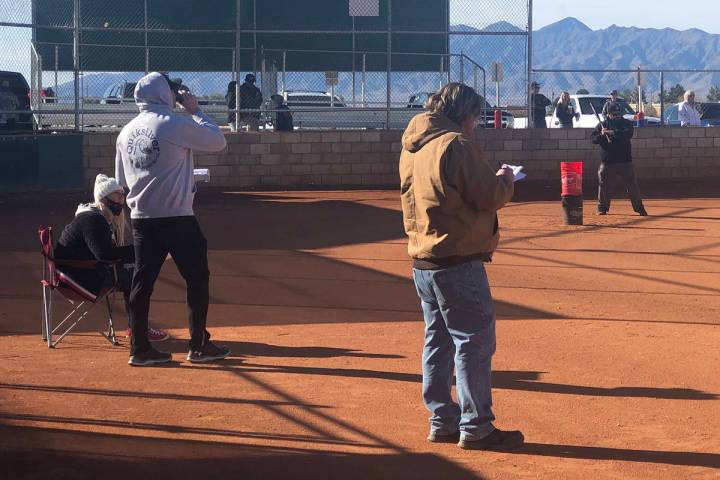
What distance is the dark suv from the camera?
19.8m

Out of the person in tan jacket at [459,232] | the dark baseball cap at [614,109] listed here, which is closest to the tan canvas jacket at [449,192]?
the person in tan jacket at [459,232]

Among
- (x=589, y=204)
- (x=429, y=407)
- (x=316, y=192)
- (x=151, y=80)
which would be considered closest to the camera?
(x=429, y=407)

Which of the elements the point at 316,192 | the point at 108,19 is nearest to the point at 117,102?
the point at 108,19

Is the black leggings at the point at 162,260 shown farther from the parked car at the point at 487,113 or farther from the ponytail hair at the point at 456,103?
the parked car at the point at 487,113

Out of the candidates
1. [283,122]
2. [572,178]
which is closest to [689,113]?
[283,122]

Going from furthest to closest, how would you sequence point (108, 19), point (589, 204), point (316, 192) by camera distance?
point (108, 19) → point (316, 192) → point (589, 204)

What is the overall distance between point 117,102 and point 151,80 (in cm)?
1929

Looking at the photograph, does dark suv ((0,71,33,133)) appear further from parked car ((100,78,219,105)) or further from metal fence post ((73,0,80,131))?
parked car ((100,78,219,105))

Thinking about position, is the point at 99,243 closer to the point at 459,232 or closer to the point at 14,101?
the point at 459,232

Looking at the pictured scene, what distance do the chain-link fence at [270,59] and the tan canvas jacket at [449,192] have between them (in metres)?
15.7

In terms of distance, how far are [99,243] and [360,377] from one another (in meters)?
2.10

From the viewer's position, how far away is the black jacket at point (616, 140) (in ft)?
52.3

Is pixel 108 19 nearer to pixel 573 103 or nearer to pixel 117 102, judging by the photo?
pixel 117 102

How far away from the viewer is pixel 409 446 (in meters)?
5.60
